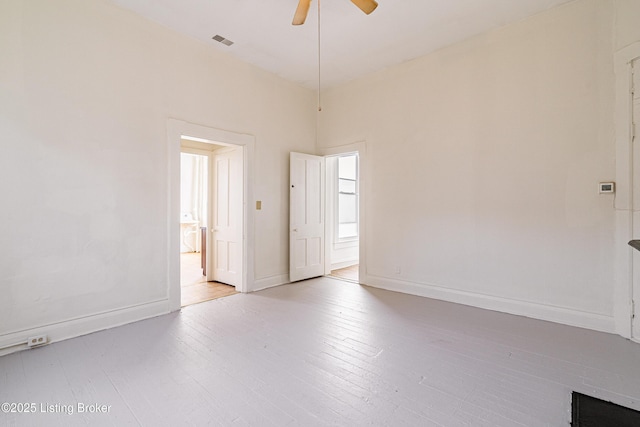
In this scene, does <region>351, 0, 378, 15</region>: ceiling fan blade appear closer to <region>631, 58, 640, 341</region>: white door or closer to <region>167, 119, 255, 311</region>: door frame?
<region>167, 119, 255, 311</region>: door frame

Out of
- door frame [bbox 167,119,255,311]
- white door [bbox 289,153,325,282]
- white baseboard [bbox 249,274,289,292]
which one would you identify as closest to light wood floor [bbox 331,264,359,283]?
white door [bbox 289,153,325,282]

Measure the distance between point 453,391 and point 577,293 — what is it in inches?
86.2

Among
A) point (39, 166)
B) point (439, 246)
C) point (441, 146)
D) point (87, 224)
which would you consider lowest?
point (439, 246)

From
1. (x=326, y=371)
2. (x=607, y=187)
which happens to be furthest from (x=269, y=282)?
(x=607, y=187)

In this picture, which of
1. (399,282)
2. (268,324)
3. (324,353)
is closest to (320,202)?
(399,282)

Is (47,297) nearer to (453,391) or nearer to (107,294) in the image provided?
(107,294)

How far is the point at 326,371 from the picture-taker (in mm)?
2320

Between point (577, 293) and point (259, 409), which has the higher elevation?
point (577, 293)

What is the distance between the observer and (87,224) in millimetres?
3057

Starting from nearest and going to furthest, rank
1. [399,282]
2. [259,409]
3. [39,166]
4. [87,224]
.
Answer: [259,409] < [39,166] < [87,224] < [399,282]

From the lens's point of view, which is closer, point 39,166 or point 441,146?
point 39,166

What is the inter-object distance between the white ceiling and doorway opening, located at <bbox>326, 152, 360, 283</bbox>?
174 centimetres

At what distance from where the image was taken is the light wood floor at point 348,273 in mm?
5426

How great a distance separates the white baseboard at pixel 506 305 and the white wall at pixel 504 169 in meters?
0.01
